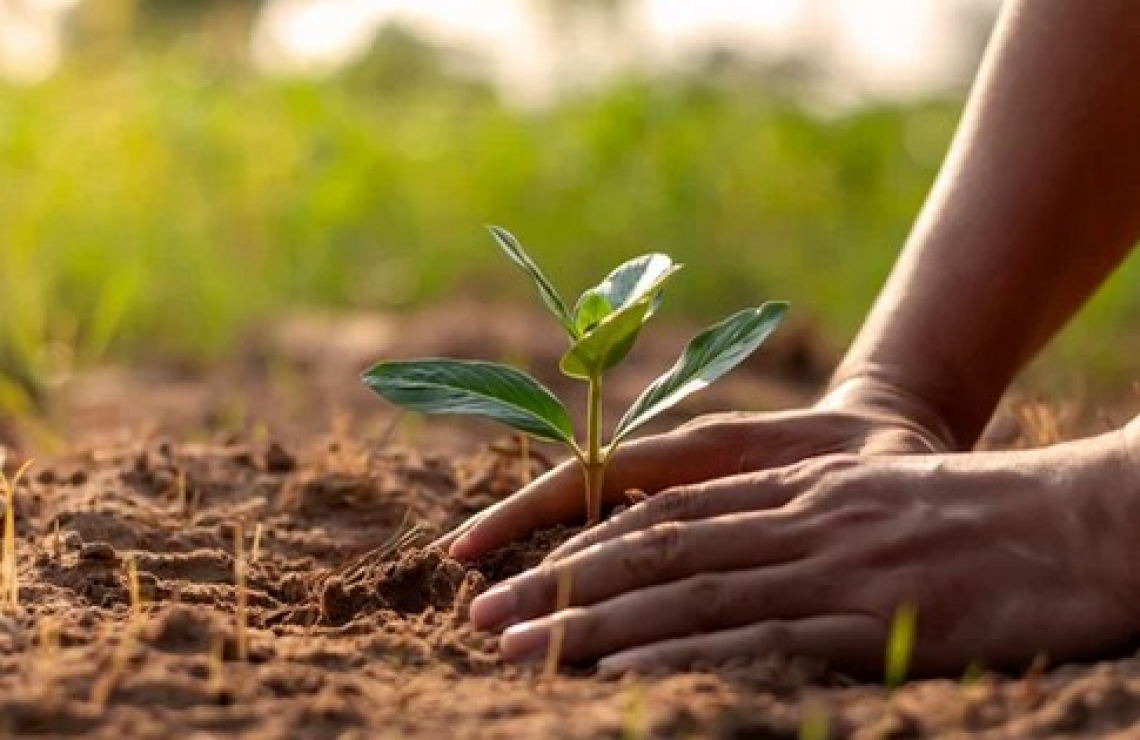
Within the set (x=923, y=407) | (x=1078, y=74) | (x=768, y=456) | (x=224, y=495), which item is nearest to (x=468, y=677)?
(x=768, y=456)

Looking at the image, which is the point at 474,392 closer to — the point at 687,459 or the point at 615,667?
the point at 687,459

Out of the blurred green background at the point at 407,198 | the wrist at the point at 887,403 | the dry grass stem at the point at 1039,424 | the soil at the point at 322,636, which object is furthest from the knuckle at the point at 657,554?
the blurred green background at the point at 407,198

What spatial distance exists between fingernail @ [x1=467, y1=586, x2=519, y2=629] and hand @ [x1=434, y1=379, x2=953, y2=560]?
225mm

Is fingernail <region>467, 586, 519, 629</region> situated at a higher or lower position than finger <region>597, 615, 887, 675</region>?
higher

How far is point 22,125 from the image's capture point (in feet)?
18.3

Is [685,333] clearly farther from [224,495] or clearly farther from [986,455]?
[986,455]

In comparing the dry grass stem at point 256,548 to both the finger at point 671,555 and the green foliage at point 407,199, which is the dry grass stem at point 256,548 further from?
the green foliage at point 407,199

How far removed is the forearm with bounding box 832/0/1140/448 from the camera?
7.82 feet

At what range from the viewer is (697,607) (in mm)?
1780

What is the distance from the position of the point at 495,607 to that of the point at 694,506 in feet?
0.69

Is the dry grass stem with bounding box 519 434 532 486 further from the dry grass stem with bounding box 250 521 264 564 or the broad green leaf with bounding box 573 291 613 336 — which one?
the broad green leaf with bounding box 573 291 613 336

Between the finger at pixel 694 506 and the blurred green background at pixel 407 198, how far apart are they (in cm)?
378

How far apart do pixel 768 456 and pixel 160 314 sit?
4.34 meters

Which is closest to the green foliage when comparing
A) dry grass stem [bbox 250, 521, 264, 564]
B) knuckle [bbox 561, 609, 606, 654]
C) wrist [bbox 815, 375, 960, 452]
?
dry grass stem [bbox 250, 521, 264, 564]
